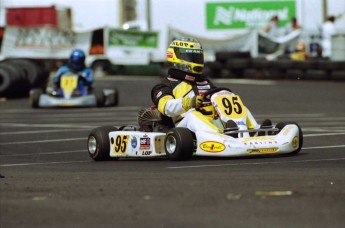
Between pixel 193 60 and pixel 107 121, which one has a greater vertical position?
pixel 193 60

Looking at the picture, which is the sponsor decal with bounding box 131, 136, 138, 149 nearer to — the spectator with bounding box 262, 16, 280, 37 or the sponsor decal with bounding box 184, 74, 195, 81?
the sponsor decal with bounding box 184, 74, 195, 81

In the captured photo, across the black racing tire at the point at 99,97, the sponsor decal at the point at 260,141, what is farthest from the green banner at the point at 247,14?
the sponsor decal at the point at 260,141

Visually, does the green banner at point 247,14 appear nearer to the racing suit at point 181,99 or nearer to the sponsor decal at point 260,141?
the racing suit at point 181,99

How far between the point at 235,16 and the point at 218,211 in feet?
99.3

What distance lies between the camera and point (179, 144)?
32.2 ft

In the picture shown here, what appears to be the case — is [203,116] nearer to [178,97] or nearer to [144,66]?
[178,97]

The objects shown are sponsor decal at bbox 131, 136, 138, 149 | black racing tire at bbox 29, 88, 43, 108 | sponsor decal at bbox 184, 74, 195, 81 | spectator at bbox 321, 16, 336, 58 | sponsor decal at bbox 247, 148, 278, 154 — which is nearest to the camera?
sponsor decal at bbox 247, 148, 278, 154

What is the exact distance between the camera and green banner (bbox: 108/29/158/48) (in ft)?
112

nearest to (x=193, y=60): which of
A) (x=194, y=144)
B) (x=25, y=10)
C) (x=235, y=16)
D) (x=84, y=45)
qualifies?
(x=194, y=144)

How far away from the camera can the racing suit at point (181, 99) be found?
10.2 m

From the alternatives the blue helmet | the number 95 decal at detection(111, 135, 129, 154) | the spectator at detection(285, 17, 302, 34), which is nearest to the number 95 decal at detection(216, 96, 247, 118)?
the number 95 decal at detection(111, 135, 129, 154)

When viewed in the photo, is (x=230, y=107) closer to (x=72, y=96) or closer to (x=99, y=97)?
(x=99, y=97)

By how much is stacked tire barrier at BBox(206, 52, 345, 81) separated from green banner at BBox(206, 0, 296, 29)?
25.3 feet

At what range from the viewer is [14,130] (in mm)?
15664
